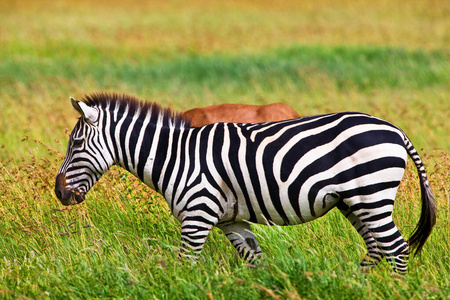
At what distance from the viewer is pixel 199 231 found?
4355 mm

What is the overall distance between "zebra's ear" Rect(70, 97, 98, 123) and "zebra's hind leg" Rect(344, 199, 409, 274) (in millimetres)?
2184

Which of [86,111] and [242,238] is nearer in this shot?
[86,111]

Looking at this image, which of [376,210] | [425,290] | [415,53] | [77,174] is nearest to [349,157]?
[376,210]

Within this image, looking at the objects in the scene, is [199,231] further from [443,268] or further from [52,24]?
[52,24]

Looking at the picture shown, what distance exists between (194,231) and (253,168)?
68cm

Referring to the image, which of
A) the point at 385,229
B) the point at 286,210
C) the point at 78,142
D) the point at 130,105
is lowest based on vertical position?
the point at 385,229

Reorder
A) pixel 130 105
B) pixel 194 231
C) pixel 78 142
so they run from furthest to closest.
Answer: pixel 130 105
pixel 78 142
pixel 194 231

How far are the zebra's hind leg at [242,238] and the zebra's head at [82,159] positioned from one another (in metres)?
1.18

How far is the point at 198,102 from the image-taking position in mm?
12828

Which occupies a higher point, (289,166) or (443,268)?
(289,166)

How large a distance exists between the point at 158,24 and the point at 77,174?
24473mm

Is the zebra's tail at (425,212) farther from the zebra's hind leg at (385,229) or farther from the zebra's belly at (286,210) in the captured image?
the zebra's belly at (286,210)

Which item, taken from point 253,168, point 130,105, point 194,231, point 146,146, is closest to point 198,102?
point 130,105

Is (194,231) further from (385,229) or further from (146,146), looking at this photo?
(385,229)
